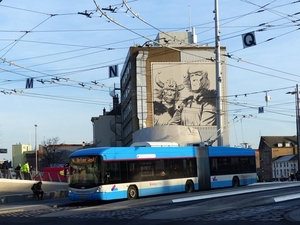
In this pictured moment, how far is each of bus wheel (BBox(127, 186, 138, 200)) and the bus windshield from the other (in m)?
2.05

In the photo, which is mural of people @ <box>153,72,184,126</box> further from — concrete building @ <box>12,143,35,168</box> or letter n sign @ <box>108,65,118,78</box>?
concrete building @ <box>12,143,35,168</box>

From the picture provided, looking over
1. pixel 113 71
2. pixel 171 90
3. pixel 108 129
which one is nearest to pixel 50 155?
pixel 108 129

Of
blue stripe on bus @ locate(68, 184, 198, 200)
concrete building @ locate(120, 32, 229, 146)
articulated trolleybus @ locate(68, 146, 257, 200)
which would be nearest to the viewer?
blue stripe on bus @ locate(68, 184, 198, 200)

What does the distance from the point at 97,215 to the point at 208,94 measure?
63.6 metres

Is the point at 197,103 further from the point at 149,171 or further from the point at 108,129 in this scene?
the point at 149,171

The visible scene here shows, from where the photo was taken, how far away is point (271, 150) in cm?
12750

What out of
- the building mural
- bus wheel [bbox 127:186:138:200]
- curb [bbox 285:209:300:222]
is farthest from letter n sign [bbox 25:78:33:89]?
the building mural

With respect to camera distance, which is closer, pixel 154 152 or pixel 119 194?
pixel 119 194

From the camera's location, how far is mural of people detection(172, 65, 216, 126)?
3172 inches

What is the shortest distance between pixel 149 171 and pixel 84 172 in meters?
3.82

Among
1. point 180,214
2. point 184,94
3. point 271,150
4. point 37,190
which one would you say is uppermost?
point 184,94

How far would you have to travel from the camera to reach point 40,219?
18.5 meters

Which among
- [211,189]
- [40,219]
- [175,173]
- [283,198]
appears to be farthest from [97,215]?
[211,189]

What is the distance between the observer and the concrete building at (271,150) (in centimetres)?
12756
